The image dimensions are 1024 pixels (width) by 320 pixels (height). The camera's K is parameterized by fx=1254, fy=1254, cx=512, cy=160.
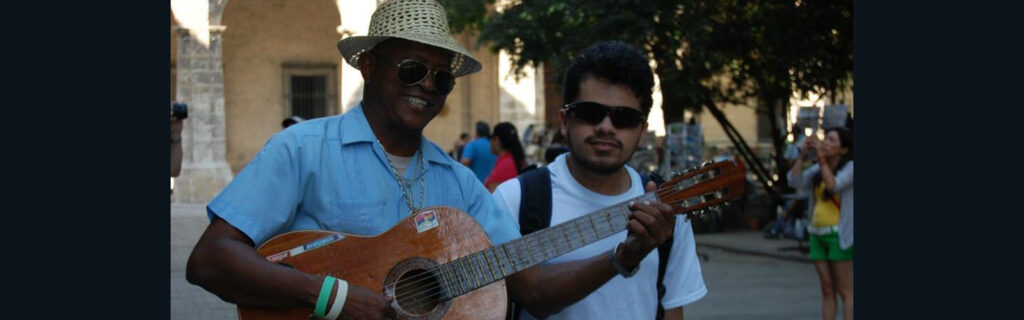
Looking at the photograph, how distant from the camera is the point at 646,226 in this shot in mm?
3000

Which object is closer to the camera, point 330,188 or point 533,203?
point 330,188

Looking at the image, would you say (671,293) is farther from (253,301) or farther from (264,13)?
(264,13)

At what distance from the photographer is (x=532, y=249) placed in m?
3.17

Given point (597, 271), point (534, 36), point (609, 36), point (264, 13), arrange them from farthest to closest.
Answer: point (264, 13)
point (534, 36)
point (609, 36)
point (597, 271)

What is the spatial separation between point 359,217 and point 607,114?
81cm

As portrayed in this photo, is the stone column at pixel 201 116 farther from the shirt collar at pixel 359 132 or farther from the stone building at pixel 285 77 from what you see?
the shirt collar at pixel 359 132

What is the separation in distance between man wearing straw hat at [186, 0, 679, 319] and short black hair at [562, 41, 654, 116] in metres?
0.35

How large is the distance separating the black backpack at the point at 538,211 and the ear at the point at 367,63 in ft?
1.84

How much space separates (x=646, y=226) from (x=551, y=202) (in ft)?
1.66

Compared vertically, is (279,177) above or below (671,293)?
above

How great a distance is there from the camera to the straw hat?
3109mm

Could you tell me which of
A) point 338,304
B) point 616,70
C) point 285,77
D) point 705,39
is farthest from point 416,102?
point 285,77

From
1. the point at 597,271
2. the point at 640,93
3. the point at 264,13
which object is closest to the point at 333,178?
the point at 597,271

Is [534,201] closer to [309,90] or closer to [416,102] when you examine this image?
[416,102]
